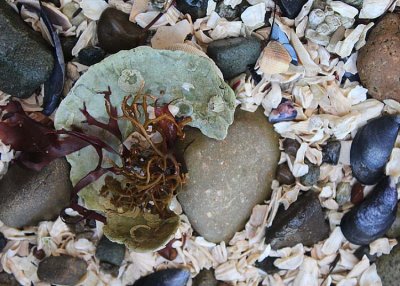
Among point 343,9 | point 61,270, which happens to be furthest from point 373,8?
point 61,270

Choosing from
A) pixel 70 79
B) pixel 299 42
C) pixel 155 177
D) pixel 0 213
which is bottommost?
pixel 0 213

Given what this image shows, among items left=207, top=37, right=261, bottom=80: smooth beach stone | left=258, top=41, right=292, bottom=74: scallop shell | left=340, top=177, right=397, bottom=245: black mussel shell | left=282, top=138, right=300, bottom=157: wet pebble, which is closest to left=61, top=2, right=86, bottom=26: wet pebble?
left=207, top=37, right=261, bottom=80: smooth beach stone

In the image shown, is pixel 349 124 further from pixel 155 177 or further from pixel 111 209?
pixel 111 209

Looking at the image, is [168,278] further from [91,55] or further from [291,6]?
[291,6]

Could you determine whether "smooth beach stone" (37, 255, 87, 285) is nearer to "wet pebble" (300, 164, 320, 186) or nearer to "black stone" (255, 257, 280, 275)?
"black stone" (255, 257, 280, 275)

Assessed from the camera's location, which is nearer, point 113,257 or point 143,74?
point 143,74

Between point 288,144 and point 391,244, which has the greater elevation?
point 288,144

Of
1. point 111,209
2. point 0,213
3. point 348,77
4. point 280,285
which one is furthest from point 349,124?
point 0,213

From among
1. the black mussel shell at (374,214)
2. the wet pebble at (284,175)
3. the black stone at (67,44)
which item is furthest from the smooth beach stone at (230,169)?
the black stone at (67,44)
